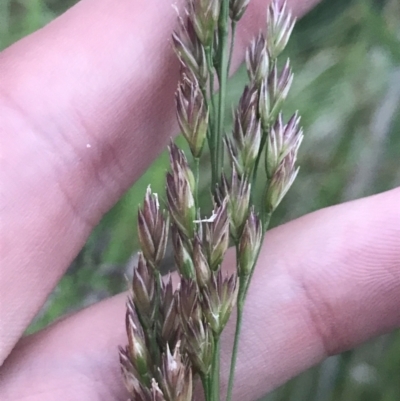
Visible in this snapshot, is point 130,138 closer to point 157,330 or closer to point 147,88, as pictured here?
point 147,88

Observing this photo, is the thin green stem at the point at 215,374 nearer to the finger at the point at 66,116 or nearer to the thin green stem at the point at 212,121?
the thin green stem at the point at 212,121

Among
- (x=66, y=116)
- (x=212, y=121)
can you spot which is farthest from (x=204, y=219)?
(x=66, y=116)

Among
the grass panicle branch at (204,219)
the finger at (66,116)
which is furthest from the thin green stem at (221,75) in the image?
the finger at (66,116)

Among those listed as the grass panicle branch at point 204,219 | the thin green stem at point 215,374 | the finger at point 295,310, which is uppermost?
the grass panicle branch at point 204,219

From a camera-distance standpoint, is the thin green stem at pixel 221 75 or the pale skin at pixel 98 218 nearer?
the thin green stem at pixel 221 75

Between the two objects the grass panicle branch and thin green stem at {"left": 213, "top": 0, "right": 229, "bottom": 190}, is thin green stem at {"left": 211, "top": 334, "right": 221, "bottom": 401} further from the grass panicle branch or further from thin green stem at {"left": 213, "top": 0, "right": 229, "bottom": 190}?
thin green stem at {"left": 213, "top": 0, "right": 229, "bottom": 190}

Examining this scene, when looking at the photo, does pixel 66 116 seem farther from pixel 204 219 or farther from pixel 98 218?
pixel 204 219

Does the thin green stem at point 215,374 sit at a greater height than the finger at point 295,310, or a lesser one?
greater
